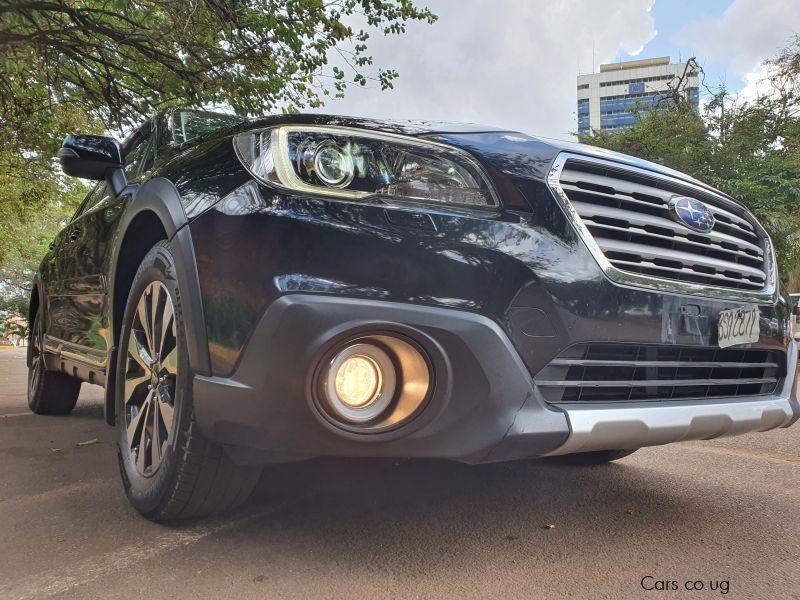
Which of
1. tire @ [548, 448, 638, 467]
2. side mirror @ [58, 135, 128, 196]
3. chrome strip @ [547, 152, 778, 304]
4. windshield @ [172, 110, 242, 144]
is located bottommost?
tire @ [548, 448, 638, 467]

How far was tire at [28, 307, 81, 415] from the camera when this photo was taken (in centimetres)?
453

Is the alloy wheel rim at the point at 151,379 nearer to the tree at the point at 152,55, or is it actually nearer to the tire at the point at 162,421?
the tire at the point at 162,421

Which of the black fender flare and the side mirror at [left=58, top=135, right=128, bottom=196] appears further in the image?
the side mirror at [left=58, top=135, right=128, bottom=196]

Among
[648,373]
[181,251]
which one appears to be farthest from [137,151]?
[648,373]

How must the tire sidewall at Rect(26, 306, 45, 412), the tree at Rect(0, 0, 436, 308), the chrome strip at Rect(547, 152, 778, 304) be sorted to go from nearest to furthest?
the chrome strip at Rect(547, 152, 778, 304) → the tire sidewall at Rect(26, 306, 45, 412) → the tree at Rect(0, 0, 436, 308)

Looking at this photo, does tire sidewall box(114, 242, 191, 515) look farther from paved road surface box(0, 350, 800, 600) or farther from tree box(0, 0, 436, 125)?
tree box(0, 0, 436, 125)

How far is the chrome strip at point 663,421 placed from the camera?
5.72 ft

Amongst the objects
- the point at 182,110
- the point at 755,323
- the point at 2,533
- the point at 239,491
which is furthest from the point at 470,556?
the point at 182,110

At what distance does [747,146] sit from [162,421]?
14.7m

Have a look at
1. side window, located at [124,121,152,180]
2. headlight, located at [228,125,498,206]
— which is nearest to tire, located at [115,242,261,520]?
headlight, located at [228,125,498,206]

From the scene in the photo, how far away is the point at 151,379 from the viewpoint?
2.20 m

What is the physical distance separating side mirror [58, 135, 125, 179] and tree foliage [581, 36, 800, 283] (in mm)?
11873

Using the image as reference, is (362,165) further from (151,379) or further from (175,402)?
(151,379)

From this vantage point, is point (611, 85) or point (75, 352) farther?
point (611, 85)
